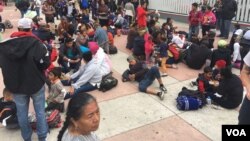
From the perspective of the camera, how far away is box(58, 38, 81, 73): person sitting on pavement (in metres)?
7.62

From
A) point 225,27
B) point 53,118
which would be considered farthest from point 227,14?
point 53,118

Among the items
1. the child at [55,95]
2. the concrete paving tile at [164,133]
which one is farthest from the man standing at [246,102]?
the child at [55,95]

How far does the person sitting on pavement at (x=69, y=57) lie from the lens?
7617 millimetres

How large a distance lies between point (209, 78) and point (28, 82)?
14.2 feet

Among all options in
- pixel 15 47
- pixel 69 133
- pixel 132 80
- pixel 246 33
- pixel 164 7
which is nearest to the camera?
pixel 69 133

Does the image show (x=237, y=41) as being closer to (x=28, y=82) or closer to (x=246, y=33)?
(x=246, y=33)

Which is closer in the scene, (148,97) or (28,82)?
(28,82)

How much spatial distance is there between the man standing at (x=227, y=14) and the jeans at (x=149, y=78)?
5.97 metres

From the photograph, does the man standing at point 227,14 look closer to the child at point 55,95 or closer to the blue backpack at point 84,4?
the blue backpack at point 84,4

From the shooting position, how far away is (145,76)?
6.82 meters

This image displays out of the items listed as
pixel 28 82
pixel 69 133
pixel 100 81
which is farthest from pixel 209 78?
pixel 69 133

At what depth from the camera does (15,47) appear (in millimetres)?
3582

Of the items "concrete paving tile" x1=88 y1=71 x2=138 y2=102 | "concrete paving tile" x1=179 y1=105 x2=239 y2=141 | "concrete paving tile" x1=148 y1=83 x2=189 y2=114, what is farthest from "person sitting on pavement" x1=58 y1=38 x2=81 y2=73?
"concrete paving tile" x1=179 y1=105 x2=239 y2=141

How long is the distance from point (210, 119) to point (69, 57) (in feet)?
13.2
